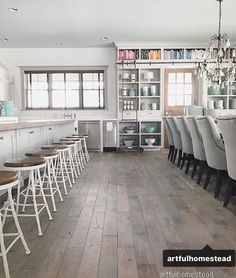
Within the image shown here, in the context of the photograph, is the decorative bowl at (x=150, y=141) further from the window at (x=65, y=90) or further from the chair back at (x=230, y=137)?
the chair back at (x=230, y=137)

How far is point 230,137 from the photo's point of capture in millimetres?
2820

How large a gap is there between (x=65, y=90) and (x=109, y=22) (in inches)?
121

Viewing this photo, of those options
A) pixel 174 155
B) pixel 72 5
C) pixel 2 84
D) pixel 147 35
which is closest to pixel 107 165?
pixel 174 155

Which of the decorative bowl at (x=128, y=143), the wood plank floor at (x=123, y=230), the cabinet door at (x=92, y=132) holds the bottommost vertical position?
the wood plank floor at (x=123, y=230)

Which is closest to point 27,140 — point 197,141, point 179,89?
point 197,141

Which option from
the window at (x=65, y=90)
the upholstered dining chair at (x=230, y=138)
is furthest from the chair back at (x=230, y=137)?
the window at (x=65, y=90)

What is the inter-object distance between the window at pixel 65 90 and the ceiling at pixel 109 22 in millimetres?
950

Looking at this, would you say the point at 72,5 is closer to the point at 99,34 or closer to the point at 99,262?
the point at 99,34

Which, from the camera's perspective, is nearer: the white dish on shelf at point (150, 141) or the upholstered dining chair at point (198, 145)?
the upholstered dining chair at point (198, 145)

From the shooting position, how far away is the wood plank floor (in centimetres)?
185

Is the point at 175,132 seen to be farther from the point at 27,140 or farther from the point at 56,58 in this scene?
the point at 56,58

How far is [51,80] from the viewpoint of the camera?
8.83 meters

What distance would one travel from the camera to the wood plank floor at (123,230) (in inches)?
72.7

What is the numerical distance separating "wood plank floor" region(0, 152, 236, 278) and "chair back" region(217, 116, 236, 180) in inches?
18.1
